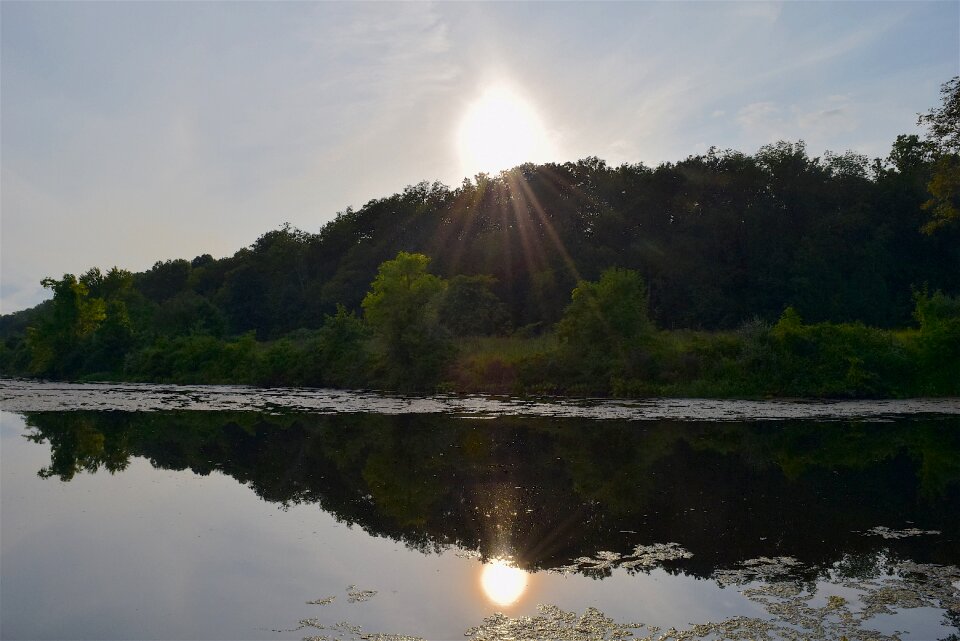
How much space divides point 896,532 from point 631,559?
4.00 m

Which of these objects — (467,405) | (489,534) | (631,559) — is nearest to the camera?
(631,559)

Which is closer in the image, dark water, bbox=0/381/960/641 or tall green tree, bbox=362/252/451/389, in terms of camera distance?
dark water, bbox=0/381/960/641

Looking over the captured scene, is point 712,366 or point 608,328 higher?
point 608,328

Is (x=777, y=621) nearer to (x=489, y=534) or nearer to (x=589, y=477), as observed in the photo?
(x=489, y=534)

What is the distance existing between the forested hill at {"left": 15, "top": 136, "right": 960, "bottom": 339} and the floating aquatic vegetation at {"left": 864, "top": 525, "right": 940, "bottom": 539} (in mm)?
44416

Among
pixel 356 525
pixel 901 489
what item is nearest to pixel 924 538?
pixel 901 489

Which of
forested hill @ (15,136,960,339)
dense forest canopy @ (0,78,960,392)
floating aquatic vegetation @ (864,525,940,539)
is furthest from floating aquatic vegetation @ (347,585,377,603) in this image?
forested hill @ (15,136,960,339)

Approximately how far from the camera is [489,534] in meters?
10.3

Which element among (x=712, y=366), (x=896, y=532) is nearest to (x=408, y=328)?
(x=712, y=366)

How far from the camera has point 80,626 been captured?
7023 mm

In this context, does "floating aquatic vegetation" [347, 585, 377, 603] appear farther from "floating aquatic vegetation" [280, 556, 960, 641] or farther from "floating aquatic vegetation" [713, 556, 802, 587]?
"floating aquatic vegetation" [713, 556, 802, 587]

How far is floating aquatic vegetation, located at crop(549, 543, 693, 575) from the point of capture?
8.70 metres

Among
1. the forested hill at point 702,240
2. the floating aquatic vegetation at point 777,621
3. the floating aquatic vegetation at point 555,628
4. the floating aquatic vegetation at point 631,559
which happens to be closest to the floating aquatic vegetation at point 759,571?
the floating aquatic vegetation at point 777,621

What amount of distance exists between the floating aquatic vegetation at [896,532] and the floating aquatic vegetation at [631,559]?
2.87 m
